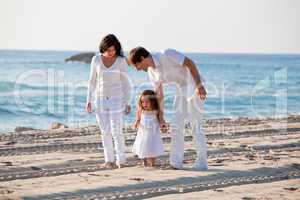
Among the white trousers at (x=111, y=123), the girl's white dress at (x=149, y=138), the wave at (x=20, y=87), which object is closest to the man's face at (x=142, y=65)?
the white trousers at (x=111, y=123)

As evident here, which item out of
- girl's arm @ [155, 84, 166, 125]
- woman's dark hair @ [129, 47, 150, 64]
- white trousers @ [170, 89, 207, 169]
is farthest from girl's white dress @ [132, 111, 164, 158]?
woman's dark hair @ [129, 47, 150, 64]

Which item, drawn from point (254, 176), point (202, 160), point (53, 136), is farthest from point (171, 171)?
point (53, 136)

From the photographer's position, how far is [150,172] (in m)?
8.41

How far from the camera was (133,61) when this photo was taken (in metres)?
8.20

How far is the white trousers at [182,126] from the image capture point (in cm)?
854

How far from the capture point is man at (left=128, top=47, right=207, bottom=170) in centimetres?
823

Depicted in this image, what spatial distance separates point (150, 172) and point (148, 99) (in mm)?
1083

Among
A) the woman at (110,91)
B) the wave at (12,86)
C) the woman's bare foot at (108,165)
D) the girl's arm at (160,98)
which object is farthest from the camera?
the wave at (12,86)

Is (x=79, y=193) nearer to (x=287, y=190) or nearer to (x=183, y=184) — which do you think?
(x=183, y=184)

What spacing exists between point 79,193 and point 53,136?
5666mm

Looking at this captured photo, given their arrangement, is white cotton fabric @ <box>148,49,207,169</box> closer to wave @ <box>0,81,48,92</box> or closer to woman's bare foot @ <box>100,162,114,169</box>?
woman's bare foot @ <box>100,162,114,169</box>

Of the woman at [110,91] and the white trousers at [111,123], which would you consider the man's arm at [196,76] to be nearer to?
the woman at [110,91]

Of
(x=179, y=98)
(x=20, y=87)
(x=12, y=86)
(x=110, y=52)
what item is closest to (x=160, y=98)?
(x=179, y=98)

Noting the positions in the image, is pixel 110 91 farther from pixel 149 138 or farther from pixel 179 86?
pixel 179 86
